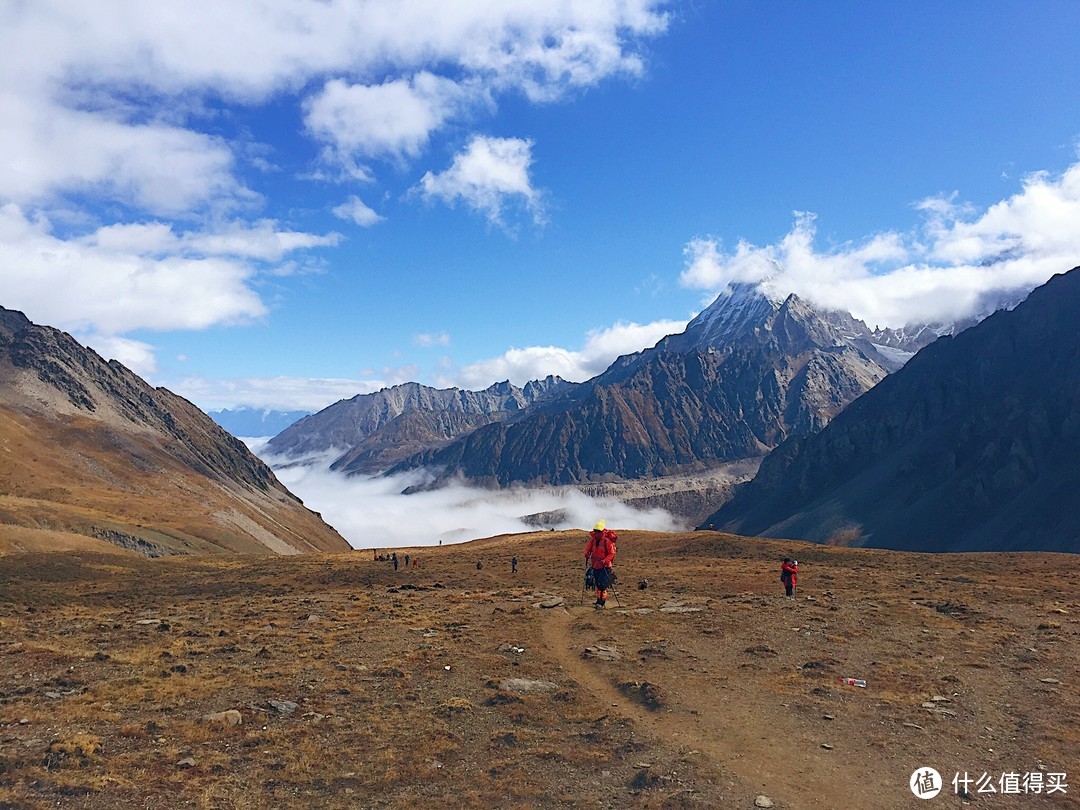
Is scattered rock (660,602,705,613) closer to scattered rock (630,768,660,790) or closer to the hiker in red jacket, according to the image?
the hiker in red jacket

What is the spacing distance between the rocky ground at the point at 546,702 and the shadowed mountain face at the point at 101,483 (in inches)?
2226

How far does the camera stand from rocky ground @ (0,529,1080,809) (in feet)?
38.6

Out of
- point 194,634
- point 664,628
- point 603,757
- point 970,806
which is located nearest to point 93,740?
point 603,757

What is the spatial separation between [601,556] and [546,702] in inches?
482

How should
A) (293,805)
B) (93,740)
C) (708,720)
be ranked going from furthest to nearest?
(708,720), (93,740), (293,805)

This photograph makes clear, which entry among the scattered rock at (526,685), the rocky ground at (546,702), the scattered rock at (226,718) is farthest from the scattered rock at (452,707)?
the scattered rock at (226,718)

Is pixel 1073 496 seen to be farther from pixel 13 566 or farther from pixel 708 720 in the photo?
pixel 13 566

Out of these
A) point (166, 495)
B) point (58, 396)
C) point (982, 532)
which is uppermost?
point (58, 396)

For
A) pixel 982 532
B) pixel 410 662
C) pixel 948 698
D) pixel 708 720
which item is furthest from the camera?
pixel 982 532

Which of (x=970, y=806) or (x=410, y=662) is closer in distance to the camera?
(x=970, y=806)

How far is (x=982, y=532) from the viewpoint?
16938 centimetres

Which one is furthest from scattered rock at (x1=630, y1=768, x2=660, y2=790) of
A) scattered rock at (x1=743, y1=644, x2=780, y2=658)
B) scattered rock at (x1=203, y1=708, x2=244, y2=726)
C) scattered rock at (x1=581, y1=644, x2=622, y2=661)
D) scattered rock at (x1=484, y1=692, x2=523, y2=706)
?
scattered rock at (x1=743, y1=644, x2=780, y2=658)

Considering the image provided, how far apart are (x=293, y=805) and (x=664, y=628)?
16.7 meters

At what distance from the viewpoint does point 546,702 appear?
53.7 ft
